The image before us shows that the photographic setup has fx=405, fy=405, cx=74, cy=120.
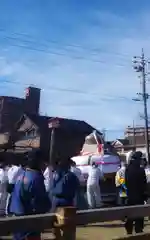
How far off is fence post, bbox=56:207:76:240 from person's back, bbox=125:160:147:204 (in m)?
2.92

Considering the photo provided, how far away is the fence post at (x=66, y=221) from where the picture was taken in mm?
4316

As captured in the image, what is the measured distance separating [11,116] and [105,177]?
3888cm

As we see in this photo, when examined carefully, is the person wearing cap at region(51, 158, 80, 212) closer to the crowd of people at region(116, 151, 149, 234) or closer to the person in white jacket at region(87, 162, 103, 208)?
the crowd of people at region(116, 151, 149, 234)

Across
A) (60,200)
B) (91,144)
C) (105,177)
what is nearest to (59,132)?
(91,144)

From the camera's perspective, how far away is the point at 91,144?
20.4 metres

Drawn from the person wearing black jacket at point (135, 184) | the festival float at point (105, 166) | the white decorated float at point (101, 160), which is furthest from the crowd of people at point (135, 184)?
the white decorated float at point (101, 160)

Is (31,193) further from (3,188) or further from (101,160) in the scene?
(101,160)

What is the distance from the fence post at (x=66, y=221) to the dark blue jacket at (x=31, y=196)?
698 mm

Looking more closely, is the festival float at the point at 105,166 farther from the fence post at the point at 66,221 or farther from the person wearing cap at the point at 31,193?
the fence post at the point at 66,221

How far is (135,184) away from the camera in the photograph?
712 cm

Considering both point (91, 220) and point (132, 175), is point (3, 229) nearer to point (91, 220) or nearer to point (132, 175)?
point (91, 220)

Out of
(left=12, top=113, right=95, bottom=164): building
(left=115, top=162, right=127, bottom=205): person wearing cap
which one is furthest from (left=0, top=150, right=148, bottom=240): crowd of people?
(left=12, top=113, right=95, bottom=164): building

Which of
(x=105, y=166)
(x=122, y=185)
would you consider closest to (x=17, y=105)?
(x=105, y=166)

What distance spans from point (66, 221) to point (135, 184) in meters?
3.03
